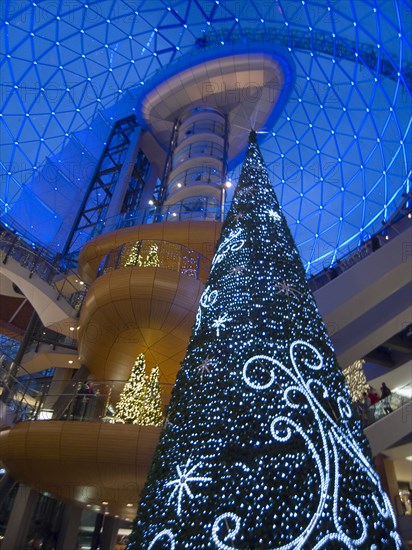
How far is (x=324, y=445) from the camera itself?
9.96ft

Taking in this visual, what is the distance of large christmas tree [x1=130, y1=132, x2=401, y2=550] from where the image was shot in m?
2.67

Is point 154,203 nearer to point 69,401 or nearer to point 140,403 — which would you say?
point 69,401

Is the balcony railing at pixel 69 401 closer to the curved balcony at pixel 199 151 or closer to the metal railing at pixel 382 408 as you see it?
the metal railing at pixel 382 408

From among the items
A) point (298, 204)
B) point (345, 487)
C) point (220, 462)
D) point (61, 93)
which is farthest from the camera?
point (298, 204)

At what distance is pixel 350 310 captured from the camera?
15.0 meters

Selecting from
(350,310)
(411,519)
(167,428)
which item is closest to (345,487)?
(167,428)

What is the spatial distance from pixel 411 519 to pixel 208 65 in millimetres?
32402

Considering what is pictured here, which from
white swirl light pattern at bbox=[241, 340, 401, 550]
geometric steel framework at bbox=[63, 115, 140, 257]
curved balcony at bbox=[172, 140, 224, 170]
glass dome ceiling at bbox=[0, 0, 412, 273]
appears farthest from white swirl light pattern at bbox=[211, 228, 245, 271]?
geometric steel framework at bbox=[63, 115, 140, 257]

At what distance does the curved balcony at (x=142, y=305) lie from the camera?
46.0 ft

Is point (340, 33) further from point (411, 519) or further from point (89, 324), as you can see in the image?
point (411, 519)

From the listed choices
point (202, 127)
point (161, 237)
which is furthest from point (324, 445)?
point (202, 127)

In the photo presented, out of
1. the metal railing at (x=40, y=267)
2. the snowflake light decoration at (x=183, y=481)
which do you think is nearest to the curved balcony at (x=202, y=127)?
the metal railing at (x=40, y=267)

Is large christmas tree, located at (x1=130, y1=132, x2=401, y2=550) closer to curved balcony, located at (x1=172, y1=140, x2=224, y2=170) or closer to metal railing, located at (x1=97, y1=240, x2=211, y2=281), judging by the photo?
metal railing, located at (x1=97, y1=240, x2=211, y2=281)

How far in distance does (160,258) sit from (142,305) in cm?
221
